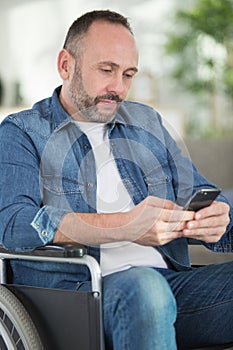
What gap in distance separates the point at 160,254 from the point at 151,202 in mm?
315

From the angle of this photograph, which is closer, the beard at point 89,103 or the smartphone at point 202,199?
the smartphone at point 202,199

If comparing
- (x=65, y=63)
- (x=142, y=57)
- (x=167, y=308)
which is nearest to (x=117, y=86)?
(x=65, y=63)

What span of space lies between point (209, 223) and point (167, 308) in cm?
27

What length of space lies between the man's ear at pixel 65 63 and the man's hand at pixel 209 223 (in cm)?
53

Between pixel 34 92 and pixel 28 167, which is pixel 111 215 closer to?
pixel 28 167

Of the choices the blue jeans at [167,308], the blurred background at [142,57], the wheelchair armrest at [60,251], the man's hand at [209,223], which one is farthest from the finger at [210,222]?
the blurred background at [142,57]

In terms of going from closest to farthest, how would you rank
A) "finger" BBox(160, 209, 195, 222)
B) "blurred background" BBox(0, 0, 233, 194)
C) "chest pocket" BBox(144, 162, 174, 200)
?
"finger" BBox(160, 209, 195, 222), "chest pocket" BBox(144, 162, 174, 200), "blurred background" BBox(0, 0, 233, 194)

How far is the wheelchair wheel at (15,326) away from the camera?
159 centimetres

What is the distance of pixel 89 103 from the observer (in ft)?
6.10

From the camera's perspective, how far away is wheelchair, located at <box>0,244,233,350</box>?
154cm

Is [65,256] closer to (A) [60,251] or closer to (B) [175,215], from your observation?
(A) [60,251]

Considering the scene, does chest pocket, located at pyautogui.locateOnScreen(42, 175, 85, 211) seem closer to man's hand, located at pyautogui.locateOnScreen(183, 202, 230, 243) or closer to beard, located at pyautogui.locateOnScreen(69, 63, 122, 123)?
beard, located at pyautogui.locateOnScreen(69, 63, 122, 123)

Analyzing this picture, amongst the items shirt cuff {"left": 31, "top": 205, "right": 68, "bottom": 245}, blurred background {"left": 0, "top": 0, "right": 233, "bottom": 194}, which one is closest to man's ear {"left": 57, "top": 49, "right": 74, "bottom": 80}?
shirt cuff {"left": 31, "top": 205, "right": 68, "bottom": 245}

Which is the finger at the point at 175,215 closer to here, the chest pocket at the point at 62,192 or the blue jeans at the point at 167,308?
the blue jeans at the point at 167,308
